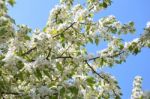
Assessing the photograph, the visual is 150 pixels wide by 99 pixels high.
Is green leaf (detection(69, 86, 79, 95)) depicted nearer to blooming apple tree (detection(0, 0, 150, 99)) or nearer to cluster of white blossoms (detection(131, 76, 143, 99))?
blooming apple tree (detection(0, 0, 150, 99))

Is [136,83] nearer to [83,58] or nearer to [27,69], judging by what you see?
[83,58]

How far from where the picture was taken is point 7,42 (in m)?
7.64

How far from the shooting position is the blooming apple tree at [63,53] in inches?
244

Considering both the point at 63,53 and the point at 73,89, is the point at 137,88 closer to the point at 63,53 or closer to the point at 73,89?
the point at 63,53

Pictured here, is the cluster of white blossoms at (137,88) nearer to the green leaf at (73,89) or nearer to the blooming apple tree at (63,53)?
the blooming apple tree at (63,53)

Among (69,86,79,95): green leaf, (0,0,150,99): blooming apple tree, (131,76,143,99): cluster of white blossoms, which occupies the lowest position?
(69,86,79,95): green leaf

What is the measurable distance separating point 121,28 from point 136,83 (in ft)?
12.9

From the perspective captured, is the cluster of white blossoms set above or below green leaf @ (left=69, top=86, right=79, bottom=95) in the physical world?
above

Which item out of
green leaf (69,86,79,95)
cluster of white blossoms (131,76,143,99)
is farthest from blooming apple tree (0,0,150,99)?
cluster of white blossoms (131,76,143,99)

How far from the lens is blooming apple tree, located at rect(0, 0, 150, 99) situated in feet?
20.4

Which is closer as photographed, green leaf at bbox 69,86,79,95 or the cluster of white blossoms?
green leaf at bbox 69,86,79,95

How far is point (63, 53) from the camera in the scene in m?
8.95

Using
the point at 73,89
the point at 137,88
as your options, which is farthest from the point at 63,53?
the point at 137,88

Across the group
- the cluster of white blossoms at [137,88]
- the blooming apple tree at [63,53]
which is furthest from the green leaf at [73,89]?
the cluster of white blossoms at [137,88]
